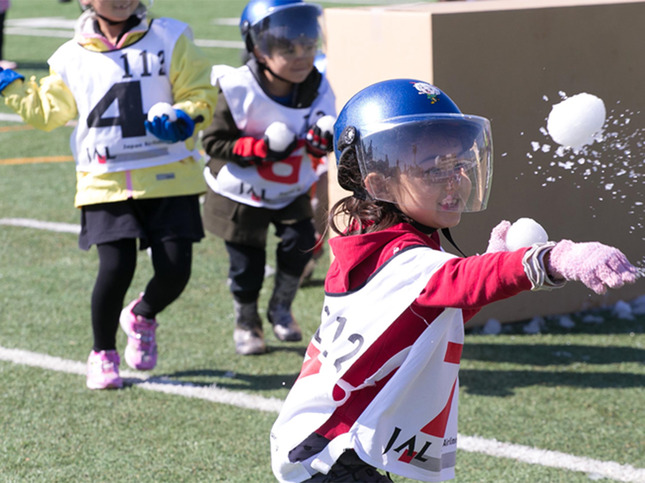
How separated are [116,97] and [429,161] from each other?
A: 7.89ft

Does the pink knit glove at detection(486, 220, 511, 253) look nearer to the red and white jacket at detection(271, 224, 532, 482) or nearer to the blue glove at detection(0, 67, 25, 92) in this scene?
the red and white jacket at detection(271, 224, 532, 482)

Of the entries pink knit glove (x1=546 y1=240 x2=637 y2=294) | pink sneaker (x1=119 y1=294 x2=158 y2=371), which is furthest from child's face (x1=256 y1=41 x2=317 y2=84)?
pink knit glove (x1=546 y1=240 x2=637 y2=294)

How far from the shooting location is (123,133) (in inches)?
174

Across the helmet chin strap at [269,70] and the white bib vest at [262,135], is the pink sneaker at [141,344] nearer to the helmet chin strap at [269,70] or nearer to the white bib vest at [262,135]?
the white bib vest at [262,135]

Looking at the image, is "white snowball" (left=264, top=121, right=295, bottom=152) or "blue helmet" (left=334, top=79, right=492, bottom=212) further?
"white snowball" (left=264, top=121, right=295, bottom=152)

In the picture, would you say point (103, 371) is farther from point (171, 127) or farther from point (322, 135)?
point (322, 135)

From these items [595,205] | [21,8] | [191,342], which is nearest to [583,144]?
[595,205]

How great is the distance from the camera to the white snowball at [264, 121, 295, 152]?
470 cm

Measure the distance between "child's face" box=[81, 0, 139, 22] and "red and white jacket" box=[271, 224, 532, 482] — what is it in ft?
7.54

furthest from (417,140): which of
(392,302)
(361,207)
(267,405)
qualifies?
(267,405)

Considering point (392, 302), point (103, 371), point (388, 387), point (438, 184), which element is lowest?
point (103, 371)

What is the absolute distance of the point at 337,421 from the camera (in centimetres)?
247

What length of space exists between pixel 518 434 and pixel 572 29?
2082 millimetres

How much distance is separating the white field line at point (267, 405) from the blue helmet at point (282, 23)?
64.5 inches
